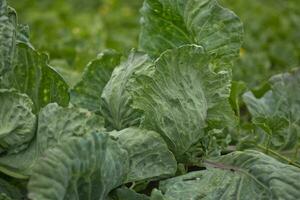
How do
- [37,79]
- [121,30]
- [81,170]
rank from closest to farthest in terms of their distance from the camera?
[81,170]
[37,79]
[121,30]

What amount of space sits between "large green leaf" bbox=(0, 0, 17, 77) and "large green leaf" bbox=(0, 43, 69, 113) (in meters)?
0.06

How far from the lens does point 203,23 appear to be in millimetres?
1419

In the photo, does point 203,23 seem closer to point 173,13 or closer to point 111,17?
point 173,13

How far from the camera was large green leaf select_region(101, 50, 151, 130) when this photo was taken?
1336 mm

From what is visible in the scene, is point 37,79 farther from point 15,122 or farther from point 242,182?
point 242,182

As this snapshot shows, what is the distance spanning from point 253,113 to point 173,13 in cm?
35

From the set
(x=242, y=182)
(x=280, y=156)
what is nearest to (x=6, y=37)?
(x=242, y=182)

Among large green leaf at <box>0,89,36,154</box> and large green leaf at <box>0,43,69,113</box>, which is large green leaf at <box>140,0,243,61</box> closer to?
large green leaf at <box>0,43,69,113</box>

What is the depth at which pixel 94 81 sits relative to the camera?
1.52m

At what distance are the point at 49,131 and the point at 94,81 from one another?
379 millimetres

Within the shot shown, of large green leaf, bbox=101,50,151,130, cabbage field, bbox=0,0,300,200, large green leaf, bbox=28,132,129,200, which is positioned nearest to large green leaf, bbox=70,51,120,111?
cabbage field, bbox=0,0,300,200

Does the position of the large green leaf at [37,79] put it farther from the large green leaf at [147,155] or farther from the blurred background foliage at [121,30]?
the blurred background foliage at [121,30]

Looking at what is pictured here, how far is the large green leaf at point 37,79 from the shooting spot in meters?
1.32

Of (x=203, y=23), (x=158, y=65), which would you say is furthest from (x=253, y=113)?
(x=158, y=65)
